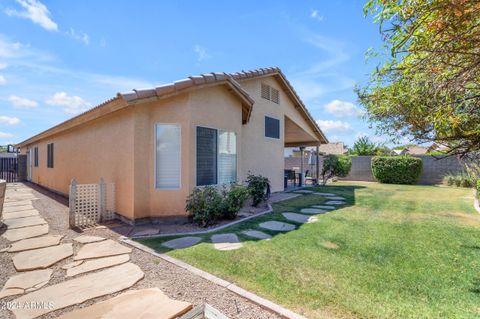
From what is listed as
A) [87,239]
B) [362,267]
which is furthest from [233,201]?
[362,267]

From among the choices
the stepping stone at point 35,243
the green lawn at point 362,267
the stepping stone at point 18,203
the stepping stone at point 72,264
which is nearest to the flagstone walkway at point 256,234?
the green lawn at point 362,267

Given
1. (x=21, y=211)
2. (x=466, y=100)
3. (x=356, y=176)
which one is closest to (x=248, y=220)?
(x=466, y=100)

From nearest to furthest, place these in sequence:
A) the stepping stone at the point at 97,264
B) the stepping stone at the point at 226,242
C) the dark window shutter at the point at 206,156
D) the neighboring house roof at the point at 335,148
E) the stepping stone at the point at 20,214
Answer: the stepping stone at the point at 97,264 → the stepping stone at the point at 226,242 → the dark window shutter at the point at 206,156 → the stepping stone at the point at 20,214 → the neighboring house roof at the point at 335,148

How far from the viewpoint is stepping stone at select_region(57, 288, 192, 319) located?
9.82ft

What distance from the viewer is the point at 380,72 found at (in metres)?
3.38

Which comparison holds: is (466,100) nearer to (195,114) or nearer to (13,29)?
(195,114)

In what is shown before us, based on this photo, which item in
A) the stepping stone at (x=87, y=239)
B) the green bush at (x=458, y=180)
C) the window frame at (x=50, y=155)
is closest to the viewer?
the stepping stone at (x=87, y=239)

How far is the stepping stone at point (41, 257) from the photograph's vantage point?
4.49 m

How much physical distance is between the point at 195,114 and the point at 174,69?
22.2ft

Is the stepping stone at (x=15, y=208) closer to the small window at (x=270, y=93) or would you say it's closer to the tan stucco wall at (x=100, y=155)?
the tan stucco wall at (x=100, y=155)

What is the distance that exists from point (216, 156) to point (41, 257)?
17.0 feet

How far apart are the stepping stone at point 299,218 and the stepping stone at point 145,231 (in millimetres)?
4132

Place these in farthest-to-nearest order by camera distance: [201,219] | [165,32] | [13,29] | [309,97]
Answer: [309,97]
[165,32]
[13,29]
[201,219]

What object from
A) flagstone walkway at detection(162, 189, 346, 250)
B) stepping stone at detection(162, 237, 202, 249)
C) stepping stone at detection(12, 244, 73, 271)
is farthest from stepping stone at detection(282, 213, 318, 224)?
stepping stone at detection(12, 244, 73, 271)
